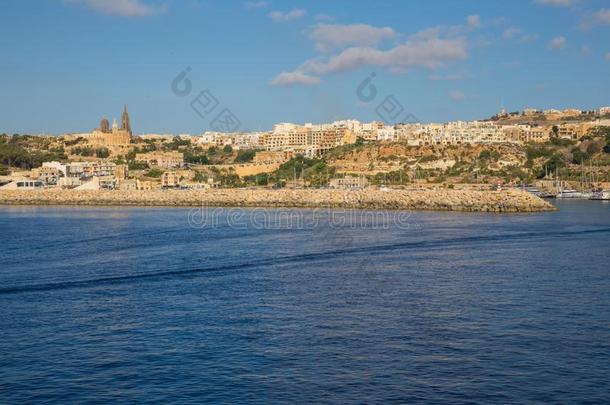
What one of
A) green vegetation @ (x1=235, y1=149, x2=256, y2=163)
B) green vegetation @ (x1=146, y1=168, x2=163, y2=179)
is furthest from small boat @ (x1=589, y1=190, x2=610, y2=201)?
Answer: green vegetation @ (x1=235, y1=149, x2=256, y2=163)

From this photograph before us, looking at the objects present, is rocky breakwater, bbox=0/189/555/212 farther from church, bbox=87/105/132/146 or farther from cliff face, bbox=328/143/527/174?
church, bbox=87/105/132/146

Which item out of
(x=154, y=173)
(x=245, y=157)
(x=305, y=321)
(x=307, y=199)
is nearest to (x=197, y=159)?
(x=245, y=157)

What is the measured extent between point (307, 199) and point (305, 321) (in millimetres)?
37307

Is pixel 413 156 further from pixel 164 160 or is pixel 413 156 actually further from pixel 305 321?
pixel 305 321

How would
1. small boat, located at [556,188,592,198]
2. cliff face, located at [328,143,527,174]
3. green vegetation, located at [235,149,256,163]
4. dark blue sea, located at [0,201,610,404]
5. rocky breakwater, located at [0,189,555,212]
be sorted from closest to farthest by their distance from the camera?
dark blue sea, located at [0,201,610,404], rocky breakwater, located at [0,189,555,212], small boat, located at [556,188,592,198], cliff face, located at [328,143,527,174], green vegetation, located at [235,149,256,163]

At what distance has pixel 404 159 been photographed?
7788cm

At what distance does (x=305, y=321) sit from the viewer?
1377cm

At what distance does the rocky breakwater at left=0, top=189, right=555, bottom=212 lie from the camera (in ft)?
146

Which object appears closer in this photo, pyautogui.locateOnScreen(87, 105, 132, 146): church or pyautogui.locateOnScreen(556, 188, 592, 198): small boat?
pyautogui.locateOnScreen(556, 188, 592, 198): small boat

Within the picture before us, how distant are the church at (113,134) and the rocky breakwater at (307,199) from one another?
50.9 metres

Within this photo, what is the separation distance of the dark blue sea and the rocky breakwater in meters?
17.7

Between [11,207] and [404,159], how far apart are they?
40.3 meters

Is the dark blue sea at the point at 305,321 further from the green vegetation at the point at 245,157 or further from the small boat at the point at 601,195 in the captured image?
the green vegetation at the point at 245,157

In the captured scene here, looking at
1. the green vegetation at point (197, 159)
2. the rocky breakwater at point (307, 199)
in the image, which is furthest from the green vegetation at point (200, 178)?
the rocky breakwater at point (307, 199)
